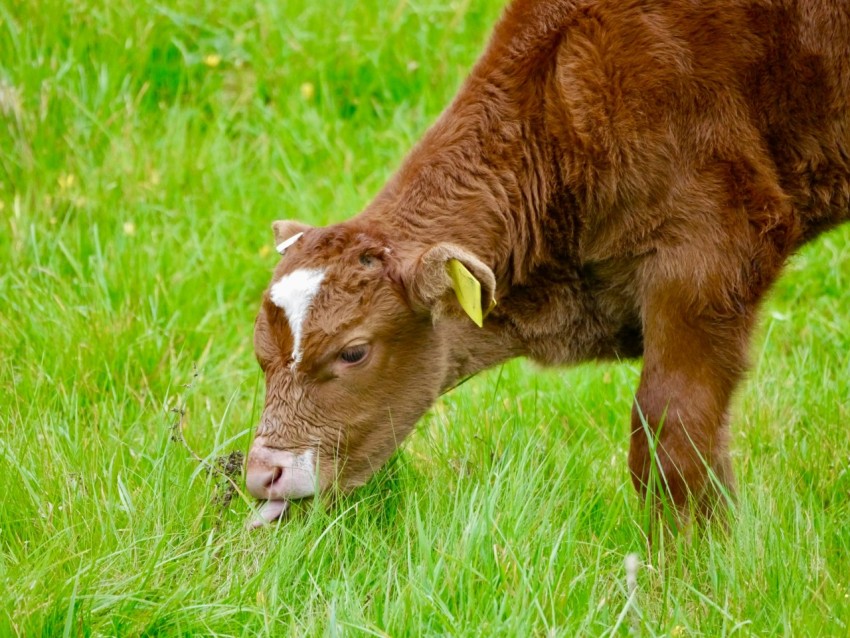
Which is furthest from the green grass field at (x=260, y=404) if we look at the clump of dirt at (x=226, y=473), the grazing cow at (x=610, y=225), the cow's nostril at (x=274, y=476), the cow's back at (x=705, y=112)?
the cow's back at (x=705, y=112)

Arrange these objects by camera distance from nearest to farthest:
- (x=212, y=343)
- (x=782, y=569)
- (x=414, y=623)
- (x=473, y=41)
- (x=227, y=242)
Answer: (x=414, y=623) < (x=782, y=569) < (x=212, y=343) < (x=227, y=242) < (x=473, y=41)

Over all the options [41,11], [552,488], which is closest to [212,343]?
[552,488]

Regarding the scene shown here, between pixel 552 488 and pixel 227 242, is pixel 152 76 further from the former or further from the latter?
pixel 552 488

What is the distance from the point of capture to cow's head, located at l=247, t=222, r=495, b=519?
3.94 meters

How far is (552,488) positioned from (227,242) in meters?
2.84

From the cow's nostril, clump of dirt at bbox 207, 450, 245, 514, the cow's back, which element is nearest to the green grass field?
clump of dirt at bbox 207, 450, 245, 514

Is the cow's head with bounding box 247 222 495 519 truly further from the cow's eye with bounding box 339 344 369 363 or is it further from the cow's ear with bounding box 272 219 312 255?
the cow's ear with bounding box 272 219 312 255

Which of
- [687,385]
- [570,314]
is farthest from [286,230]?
[687,385]

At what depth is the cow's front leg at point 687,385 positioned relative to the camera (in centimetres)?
404

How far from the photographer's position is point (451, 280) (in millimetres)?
3918

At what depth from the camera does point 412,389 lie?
13.8 ft

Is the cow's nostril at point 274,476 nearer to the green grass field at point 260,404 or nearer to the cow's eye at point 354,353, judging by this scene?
the green grass field at point 260,404

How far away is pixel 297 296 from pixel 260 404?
1.27 metres

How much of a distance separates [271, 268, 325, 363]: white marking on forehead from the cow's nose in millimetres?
314
